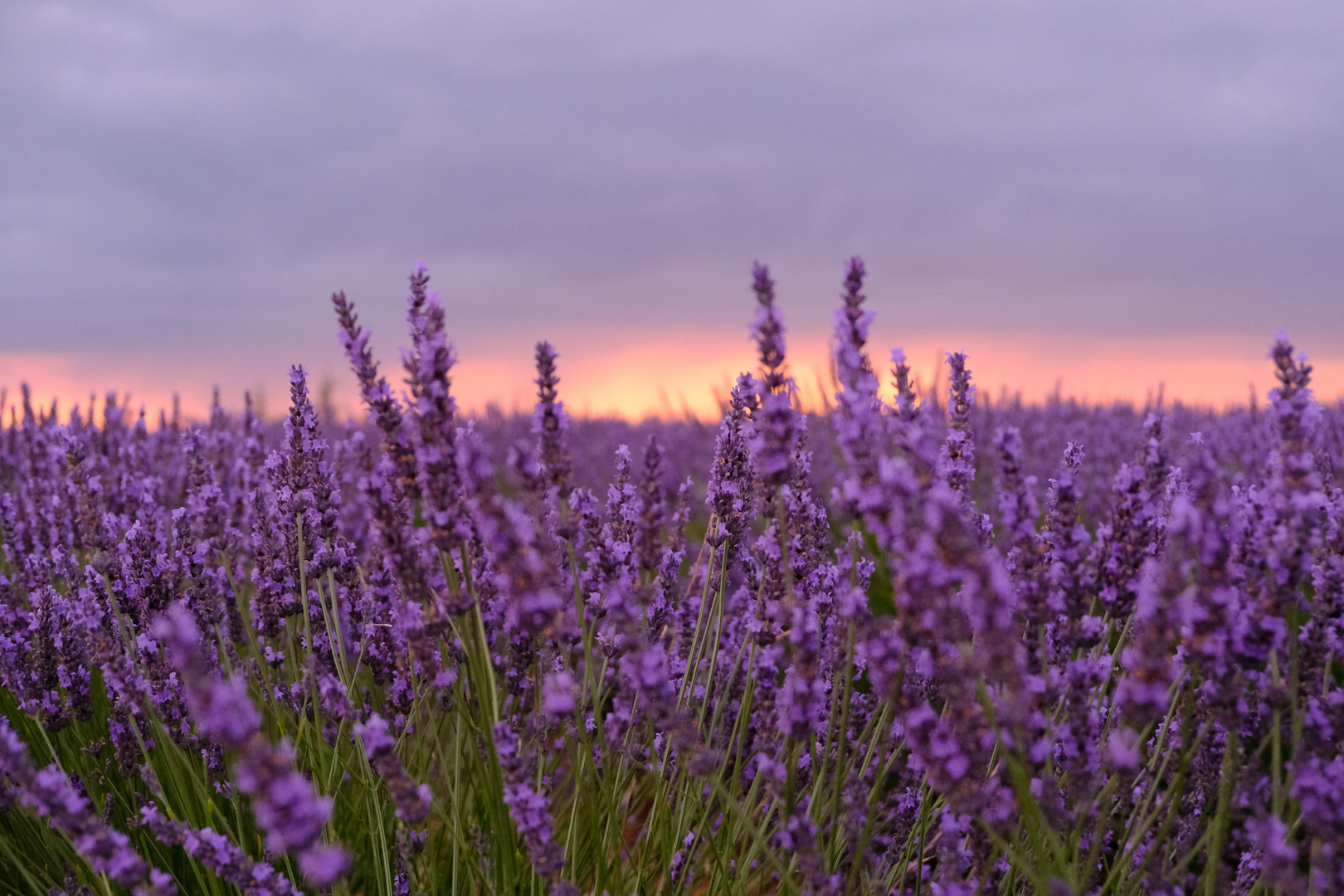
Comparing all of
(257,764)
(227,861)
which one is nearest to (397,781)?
(227,861)

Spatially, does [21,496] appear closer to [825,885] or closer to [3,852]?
[3,852]

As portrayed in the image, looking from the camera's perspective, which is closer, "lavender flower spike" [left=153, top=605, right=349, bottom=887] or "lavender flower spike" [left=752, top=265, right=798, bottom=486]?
"lavender flower spike" [left=153, top=605, right=349, bottom=887]

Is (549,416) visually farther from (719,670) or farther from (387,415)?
(719,670)

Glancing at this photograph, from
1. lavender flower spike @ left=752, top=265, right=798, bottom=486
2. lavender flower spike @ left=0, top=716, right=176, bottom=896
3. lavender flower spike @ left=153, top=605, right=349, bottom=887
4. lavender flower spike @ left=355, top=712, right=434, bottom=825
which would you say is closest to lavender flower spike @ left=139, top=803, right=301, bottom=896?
lavender flower spike @ left=0, top=716, right=176, bottom=896

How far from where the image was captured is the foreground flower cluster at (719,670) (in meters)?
1.60

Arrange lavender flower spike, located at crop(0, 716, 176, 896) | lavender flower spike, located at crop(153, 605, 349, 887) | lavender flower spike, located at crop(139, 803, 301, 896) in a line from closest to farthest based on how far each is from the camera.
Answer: lavender flower spike, located at crop(153, 605, 349, 887) → lavender flower spike, located at crop(0, 716, 176, 896) → lavender flower spike, located at crop(139, 803, 301, 896)

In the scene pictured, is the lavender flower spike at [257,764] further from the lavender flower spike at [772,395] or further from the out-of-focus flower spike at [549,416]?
the lavender flower spike at [772,395]

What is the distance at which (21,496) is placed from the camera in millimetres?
4984

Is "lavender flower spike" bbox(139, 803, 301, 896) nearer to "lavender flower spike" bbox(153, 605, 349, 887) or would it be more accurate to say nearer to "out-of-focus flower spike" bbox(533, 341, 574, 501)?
"lavender flower spike" bbox(153, 605, 349, 887)

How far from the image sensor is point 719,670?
3.27m

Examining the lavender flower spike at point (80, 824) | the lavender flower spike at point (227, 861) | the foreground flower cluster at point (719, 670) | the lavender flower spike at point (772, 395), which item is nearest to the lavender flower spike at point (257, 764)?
the foreground flower cluster at point (719, 670)

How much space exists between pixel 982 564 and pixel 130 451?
5.27 meters

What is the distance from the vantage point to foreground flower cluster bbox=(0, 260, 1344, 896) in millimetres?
1596

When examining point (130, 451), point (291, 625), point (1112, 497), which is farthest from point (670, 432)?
point (1112, 497)
